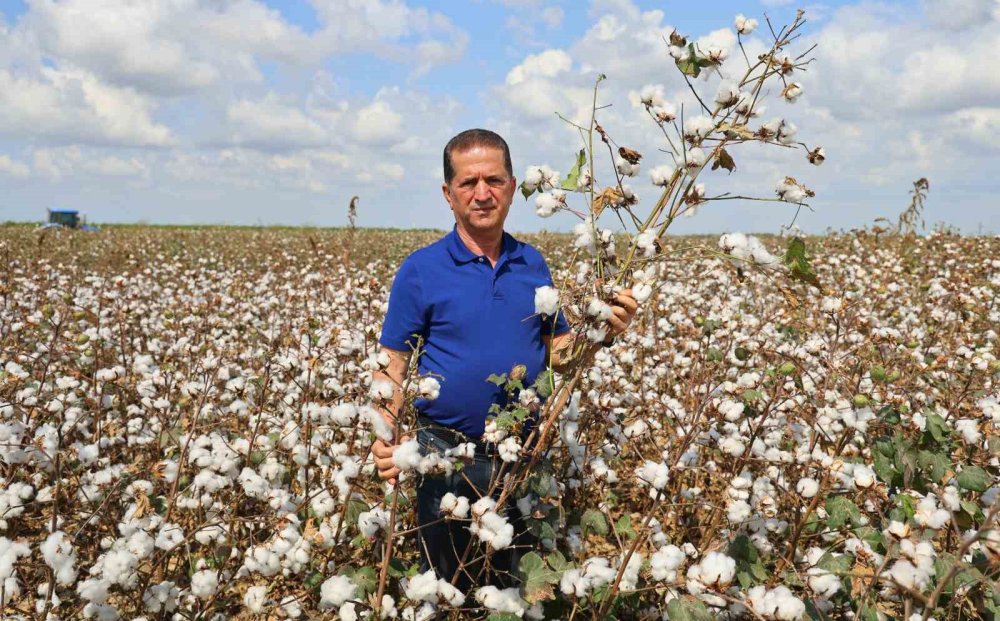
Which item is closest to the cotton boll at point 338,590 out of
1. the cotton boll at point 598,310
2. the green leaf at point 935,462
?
the cotton boll at point 598,310

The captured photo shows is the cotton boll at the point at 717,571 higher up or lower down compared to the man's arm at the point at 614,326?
lower down

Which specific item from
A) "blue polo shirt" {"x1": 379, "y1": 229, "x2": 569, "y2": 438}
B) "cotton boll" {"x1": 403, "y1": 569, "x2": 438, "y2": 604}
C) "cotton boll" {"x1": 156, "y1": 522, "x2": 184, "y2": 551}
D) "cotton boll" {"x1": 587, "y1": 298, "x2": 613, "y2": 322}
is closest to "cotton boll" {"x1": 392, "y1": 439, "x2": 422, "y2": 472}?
"cotton boll" {"x1": 403, "y1": 569, "x2": 438, "y2": 604}

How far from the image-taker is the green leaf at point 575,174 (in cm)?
214

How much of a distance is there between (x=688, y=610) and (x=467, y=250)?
5.01 ft

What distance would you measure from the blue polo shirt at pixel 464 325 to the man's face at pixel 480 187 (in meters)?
0.14

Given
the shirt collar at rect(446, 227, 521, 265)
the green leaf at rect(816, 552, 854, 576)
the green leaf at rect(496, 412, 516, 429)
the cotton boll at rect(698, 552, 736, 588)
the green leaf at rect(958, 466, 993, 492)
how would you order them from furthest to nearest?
the shirt collar at rect(446, 227, 521, 265), the green leaf at rect(958, 466, 993, 492), the green leaf at rect(816, 552, 854, 576), the green leaf at rect(496, 412, 516, 429), the cotton boll at rect(698, 552, 736, 588)

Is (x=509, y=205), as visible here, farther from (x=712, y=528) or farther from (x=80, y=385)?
(x=80, y=385)

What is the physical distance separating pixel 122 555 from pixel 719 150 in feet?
7.84

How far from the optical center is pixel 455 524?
113 inches

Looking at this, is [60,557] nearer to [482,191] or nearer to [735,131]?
[482,191]

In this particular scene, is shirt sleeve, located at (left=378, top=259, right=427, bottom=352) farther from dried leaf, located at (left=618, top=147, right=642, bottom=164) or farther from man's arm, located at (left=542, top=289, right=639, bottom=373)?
dried leaf, located at (left=618, top=147, right=642, bottom=164)

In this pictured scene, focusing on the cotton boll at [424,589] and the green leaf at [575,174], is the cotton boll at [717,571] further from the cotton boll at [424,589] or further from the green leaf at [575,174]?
the green leaf at [575,174]

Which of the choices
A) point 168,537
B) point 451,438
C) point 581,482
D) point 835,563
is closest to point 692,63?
point 451,438

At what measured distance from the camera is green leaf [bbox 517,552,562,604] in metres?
2.33
